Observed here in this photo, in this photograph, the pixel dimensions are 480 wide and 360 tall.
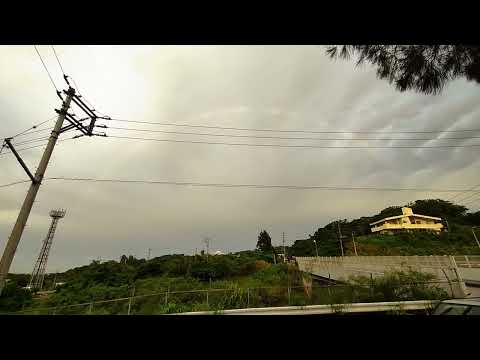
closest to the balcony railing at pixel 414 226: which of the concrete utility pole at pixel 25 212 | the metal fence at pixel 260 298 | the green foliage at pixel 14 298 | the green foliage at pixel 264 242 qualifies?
the green foliage at pixel 264 242

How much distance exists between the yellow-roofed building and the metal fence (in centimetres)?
3707

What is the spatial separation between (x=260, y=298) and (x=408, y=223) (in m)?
41.8

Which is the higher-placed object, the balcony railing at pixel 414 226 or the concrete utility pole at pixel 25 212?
the balcony railing at pixel 414 226

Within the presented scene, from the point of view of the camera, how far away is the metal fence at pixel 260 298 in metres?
8.79

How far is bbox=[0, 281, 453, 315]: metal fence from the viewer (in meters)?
8.79

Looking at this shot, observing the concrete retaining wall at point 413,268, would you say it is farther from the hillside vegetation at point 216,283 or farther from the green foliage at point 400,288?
the hillside vegetation at point 216,283

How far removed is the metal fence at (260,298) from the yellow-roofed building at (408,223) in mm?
37074

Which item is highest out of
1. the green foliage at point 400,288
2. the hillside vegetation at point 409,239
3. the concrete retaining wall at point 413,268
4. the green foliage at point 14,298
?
the hillside vegetation at point 409,239

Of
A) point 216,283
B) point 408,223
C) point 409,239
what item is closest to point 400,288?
point 216,283

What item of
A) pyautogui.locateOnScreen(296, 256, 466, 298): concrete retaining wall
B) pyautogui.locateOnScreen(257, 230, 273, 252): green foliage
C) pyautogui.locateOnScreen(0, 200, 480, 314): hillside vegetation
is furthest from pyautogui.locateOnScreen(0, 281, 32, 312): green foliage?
pyautogui.locateOnScreen(257, 230, 273, 252): green foliage
